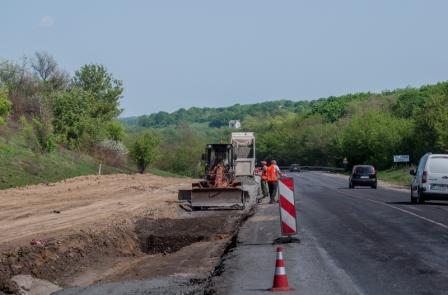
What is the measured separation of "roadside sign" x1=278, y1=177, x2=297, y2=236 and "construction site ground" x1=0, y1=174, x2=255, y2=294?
167cm

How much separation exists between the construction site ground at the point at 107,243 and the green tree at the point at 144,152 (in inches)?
1769

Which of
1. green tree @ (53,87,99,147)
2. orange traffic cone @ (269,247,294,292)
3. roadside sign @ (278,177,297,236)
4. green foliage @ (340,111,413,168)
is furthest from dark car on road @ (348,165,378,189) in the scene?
Answer: orange traffic cone @ (269,247,294,292)

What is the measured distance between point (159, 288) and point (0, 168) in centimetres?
3488

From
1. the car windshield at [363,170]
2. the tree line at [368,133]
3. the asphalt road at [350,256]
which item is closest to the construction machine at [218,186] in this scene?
the asphalt road at [350,256]

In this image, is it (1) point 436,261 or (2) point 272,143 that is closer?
(1) point 436,261

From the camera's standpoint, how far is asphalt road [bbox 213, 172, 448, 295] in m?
12.1

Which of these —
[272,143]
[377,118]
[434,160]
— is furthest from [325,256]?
[272,143]

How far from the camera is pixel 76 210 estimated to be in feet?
103

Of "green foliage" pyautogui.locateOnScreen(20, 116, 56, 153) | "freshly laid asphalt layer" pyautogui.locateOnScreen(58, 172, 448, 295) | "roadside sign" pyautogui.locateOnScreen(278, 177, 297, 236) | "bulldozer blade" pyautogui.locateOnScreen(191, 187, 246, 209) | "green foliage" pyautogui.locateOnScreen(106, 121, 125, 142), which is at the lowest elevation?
"freshly laid asphalt layer" pyautogui.locateOnScreen(58, 172, 448, 295)

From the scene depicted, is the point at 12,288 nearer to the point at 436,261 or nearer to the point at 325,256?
the point at 325,256

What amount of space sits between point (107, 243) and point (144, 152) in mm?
61109

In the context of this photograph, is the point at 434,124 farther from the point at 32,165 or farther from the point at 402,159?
the point at 32,165

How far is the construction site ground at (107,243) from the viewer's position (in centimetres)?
1559

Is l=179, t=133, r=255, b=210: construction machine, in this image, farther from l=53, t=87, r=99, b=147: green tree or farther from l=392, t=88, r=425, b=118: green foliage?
l=392, t=88, r=425, b=118: green foliage
